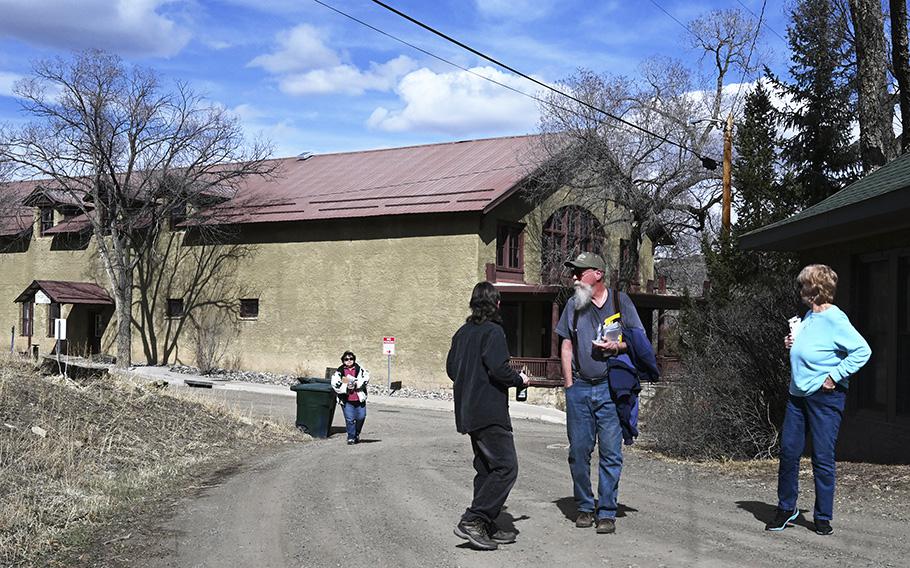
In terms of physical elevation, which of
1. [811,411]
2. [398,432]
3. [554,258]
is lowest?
[398,432]

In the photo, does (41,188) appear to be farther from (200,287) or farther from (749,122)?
(749,122)

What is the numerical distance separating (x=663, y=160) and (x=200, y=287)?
18.2 meters

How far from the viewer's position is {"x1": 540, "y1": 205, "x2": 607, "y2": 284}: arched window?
32.4m

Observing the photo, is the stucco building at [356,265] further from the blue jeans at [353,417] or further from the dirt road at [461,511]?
the dirt road at [461,511]

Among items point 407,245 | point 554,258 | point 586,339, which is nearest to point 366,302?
point 407,245

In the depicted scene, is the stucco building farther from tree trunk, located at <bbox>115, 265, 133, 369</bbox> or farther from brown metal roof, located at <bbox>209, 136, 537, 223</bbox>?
tree trunk, located at <bbox>115, 265, 133, 369</bbox>

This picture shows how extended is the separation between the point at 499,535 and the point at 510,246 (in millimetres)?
25483

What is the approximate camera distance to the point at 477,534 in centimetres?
650

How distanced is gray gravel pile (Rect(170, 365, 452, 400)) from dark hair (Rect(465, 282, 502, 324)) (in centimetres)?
2252

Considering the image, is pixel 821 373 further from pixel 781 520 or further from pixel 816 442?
pixel 781 520

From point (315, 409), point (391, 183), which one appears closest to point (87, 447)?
point (315, 409)

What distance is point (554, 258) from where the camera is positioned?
3238cm

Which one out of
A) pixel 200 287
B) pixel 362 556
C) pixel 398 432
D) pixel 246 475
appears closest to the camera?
pixel 362 556

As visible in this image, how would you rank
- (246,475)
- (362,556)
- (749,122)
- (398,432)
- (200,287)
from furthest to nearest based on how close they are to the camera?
(200,287), (749,122), (398,432), (246,475), (362,556)
